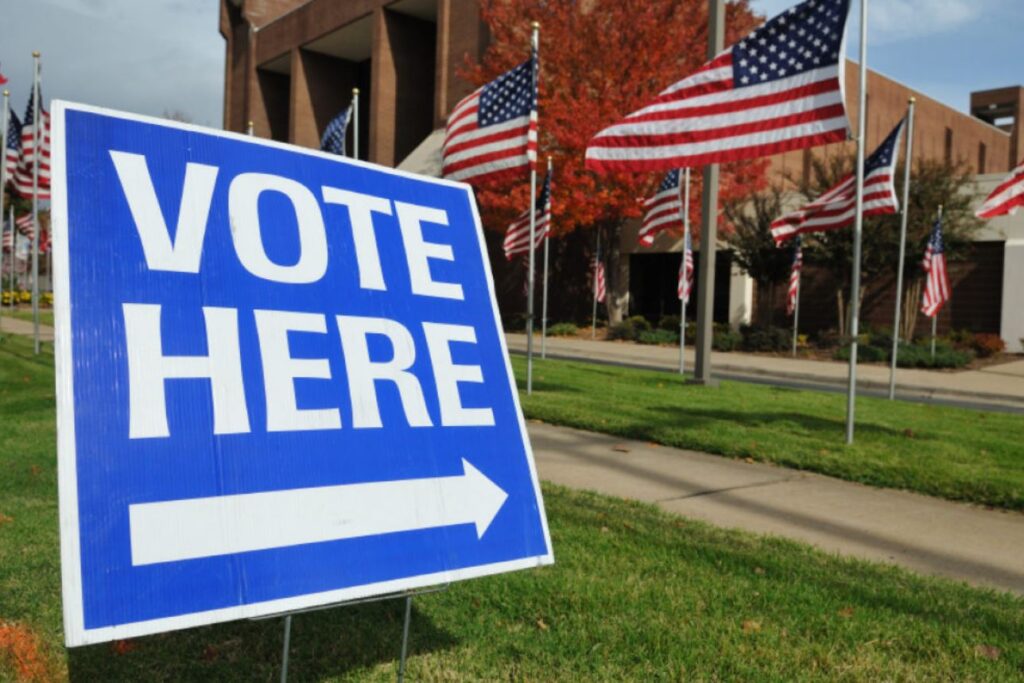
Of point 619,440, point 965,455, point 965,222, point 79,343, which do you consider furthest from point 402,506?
point 965,222

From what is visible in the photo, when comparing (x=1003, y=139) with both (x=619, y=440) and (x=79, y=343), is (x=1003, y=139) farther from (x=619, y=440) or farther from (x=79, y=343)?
(x=79, y=343)

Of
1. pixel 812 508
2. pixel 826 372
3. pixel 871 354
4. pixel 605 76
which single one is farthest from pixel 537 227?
pixel 812 508

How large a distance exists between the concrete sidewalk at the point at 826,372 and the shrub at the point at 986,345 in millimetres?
1057

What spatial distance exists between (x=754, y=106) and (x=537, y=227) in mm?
8692

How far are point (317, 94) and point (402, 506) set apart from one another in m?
49.1

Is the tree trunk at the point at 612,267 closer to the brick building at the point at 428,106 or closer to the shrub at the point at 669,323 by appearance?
the brick building at the point at 428,106

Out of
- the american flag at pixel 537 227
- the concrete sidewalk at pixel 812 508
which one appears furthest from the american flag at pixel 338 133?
the concrete sidewalk at pixel 812 508

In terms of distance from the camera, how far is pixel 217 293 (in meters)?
2.46

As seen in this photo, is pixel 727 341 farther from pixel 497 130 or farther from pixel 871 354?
pixel 497 130

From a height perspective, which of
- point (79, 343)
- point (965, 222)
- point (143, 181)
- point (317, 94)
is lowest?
point (79, 343)

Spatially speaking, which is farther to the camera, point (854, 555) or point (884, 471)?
point (884, 471)

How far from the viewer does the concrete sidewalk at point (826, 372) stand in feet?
51.1

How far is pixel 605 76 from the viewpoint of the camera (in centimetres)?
2600

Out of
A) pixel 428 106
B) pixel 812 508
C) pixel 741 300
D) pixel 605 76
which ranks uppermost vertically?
pixel 428 106
